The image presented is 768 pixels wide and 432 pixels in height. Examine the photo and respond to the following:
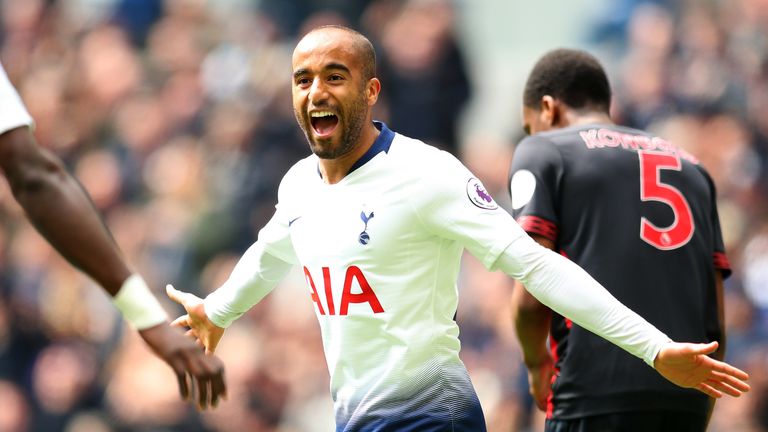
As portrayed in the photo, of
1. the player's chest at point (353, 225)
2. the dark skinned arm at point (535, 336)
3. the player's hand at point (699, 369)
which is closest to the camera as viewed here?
the player's hand at point (699, 369)

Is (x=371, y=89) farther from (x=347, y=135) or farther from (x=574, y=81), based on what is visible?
(x=574, y=81)

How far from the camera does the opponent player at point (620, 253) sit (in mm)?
5883

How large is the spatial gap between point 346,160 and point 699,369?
5.44ft

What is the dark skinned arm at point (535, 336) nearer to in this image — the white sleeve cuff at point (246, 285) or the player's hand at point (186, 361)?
the white sleeve cuff at point (246, 285)

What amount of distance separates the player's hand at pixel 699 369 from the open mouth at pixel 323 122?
1.61 metres

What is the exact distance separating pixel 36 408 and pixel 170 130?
131 inches

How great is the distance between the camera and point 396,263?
17.4 ft

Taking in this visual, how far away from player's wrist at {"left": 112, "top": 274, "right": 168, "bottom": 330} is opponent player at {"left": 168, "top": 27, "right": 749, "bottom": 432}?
4.12 ft

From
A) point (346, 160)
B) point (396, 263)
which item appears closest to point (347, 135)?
point (346, 160)

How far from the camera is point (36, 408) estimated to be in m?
12.1

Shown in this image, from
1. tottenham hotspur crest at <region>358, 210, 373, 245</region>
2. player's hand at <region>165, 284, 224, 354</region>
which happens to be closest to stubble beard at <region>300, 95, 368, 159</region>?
tottenham hotspur crest at <region>358, 210, 373, 245</region>

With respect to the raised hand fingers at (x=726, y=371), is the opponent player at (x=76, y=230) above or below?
above

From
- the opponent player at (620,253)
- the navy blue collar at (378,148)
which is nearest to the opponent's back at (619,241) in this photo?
the opponent player at (620,253)

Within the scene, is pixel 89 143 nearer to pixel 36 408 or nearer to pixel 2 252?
pixel 2 252
